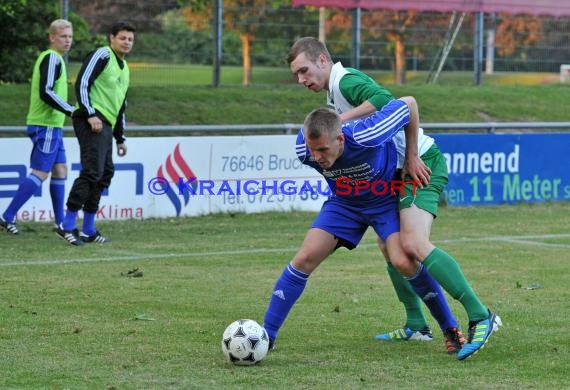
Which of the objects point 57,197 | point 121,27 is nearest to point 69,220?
point 57,197

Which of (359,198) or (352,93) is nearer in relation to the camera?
(359,198)

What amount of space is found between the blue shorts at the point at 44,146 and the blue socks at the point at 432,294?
6392 mm

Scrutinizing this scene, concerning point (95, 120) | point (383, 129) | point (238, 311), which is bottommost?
point (238, 311)

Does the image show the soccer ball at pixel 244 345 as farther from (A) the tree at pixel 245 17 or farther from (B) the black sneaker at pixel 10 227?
Result: (A) the tree at pixel 245 17

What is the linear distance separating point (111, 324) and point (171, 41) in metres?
11.7

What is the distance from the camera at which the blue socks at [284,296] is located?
712 cm

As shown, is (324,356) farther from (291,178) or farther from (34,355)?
(291,178)

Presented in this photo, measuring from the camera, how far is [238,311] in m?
8.59

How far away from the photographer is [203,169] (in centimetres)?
1491

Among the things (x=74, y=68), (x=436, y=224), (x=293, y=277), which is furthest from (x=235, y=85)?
(x=293, y=277)

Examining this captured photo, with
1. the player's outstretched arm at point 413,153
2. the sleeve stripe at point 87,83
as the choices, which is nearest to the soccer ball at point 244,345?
the player's outstretched arm at point 413,153

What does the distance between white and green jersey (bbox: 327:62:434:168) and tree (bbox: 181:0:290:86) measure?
11.9 metres

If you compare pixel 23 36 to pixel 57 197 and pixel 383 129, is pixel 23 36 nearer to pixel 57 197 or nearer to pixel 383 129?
pixel 57 197

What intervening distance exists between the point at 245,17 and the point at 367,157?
1315 cm
